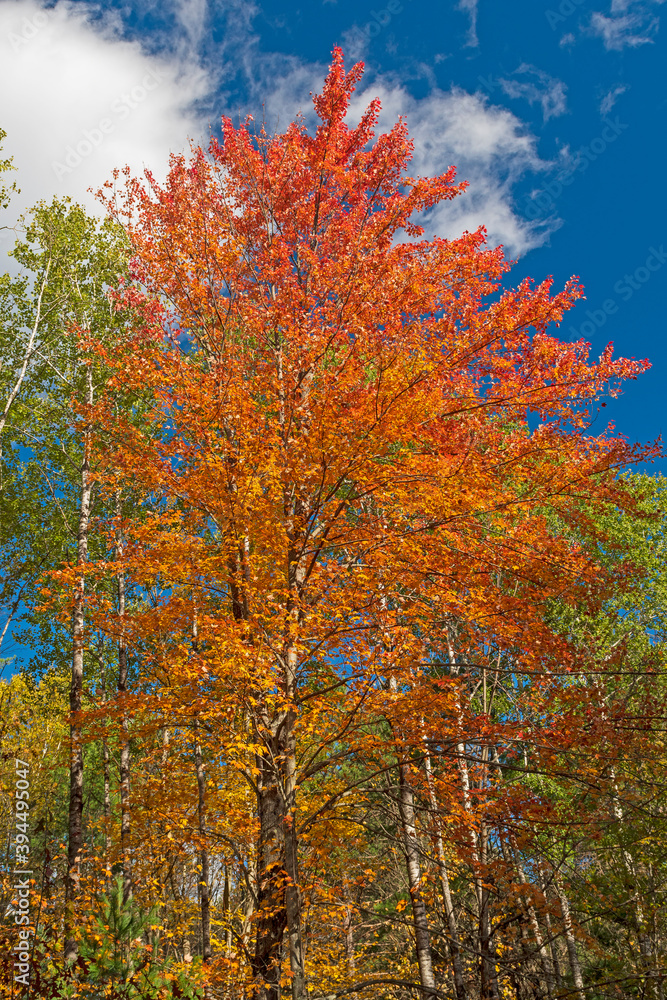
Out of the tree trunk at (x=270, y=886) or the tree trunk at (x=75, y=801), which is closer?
the tree trunk at (x=270, y=886)

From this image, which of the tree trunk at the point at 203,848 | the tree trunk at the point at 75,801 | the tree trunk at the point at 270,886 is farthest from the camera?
the tree trunk at the point at 75,801

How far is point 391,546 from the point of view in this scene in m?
6.39

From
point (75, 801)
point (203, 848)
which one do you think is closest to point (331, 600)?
point (203, 848)

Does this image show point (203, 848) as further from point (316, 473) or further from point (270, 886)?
point (316, 473)

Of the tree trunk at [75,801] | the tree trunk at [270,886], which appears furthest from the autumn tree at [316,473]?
the tree trunk at [75,801]

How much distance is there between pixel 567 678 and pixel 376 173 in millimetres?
8439

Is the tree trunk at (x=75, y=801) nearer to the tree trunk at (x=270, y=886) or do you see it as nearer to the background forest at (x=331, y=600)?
the background forest at (x=331, y=600)

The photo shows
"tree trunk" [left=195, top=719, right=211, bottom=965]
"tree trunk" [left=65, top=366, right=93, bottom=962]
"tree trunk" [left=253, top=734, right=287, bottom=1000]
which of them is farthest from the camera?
"tree trunk" [left=65, top=366, right=93, bottom=962]

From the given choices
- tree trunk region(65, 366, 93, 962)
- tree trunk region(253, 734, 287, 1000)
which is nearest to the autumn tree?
tree trunk region(253, 734, 287, 1000)

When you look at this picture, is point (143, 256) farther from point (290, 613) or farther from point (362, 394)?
point (290, 613)

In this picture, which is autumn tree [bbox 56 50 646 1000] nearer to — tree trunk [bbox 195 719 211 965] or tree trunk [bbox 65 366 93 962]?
tree trunk [bbox 195 719 211 965]

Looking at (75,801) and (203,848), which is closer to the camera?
(203,848)

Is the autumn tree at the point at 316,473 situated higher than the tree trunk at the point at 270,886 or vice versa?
the autumn tree at the point at 316,473

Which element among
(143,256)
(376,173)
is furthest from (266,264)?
(376,173)
